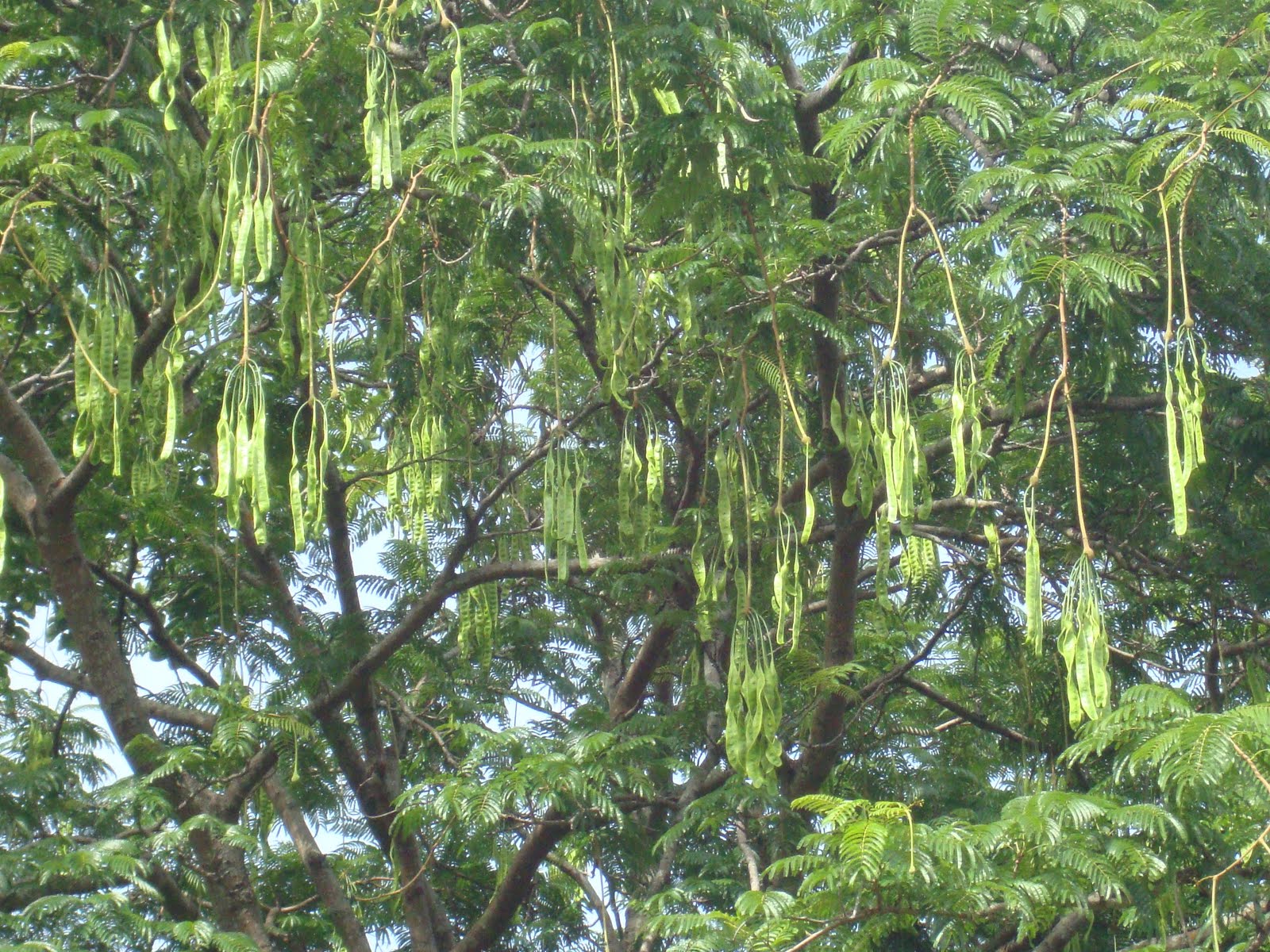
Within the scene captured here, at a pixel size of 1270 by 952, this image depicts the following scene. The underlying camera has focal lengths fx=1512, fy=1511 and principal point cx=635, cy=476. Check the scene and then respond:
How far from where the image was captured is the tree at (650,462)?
4.27 m

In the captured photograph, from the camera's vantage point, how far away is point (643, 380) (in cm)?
544

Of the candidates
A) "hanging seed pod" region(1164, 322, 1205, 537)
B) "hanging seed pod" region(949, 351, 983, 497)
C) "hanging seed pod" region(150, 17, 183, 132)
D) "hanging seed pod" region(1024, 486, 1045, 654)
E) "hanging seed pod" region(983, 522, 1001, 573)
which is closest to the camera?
"hanging seed pod" region(1164, 322, 1205, 537)

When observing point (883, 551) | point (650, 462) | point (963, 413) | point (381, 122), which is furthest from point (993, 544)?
point (381, 122)

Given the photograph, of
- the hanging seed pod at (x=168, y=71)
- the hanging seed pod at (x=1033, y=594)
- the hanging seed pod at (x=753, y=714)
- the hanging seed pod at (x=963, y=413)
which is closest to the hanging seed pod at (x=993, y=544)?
the hanging seed pod at (x=963, y=413)

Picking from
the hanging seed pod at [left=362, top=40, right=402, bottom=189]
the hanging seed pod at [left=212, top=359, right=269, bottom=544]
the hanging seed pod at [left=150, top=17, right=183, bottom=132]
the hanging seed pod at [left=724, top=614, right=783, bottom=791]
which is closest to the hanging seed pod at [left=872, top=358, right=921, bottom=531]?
the hanging seed pod at [left=724, top=614, right=783, bottom=791]

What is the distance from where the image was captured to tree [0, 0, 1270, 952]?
4273 mm

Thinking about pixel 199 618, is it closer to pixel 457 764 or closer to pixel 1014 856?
pixel 457 764

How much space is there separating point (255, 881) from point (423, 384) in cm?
261

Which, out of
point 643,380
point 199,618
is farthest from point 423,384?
point 199,618

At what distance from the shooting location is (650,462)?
5.06 metres

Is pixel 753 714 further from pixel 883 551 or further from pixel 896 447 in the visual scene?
pixel 896 447

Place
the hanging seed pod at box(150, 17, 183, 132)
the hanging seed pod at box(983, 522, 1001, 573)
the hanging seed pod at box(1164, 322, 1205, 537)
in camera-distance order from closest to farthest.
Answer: the hanging seed pod at box(1164, 322, 1205, 537)
the hanging seed pod at box(150, 17, 183, 132)
the hanging seed pod at box(983, 522, 1001, 573)

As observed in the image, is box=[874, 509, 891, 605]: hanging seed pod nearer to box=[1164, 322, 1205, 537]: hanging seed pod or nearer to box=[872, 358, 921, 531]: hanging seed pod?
box=[872, 358, 921, 531]: hanging seed pod

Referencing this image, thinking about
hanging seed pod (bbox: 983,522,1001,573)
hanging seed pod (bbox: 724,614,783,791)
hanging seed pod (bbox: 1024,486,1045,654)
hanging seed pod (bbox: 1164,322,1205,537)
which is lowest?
hanging seed pod (bbox: 724,614,783,791)
